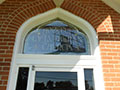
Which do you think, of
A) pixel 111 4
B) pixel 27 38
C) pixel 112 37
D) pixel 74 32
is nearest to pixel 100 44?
pixel 112 37

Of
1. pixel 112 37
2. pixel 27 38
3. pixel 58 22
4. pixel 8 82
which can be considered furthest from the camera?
pixel 58 22

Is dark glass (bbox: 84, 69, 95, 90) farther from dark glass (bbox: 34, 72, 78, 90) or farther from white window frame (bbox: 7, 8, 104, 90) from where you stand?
dark glass (bbox: 34, 72, 78, 90)

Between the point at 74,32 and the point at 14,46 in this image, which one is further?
the point at 74,32

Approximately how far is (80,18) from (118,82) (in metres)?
1.61

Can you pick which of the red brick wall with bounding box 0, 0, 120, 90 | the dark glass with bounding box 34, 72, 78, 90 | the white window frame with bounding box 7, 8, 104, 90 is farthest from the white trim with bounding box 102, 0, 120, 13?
the dark glass with bounding box 34, 72, 78, 90

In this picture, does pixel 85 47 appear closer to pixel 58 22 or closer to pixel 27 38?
pixel 58 22

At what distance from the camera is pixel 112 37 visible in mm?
2900

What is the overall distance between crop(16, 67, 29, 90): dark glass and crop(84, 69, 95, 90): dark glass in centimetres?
120

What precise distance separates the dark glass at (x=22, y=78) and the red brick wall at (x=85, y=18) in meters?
0.26

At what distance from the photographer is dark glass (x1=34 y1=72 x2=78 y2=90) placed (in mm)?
2598

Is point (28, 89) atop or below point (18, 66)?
below

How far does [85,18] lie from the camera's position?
3125mm

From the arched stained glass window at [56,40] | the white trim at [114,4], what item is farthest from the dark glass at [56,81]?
the white trim at [114,4]

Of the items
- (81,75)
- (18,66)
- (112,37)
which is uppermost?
(112,37)
